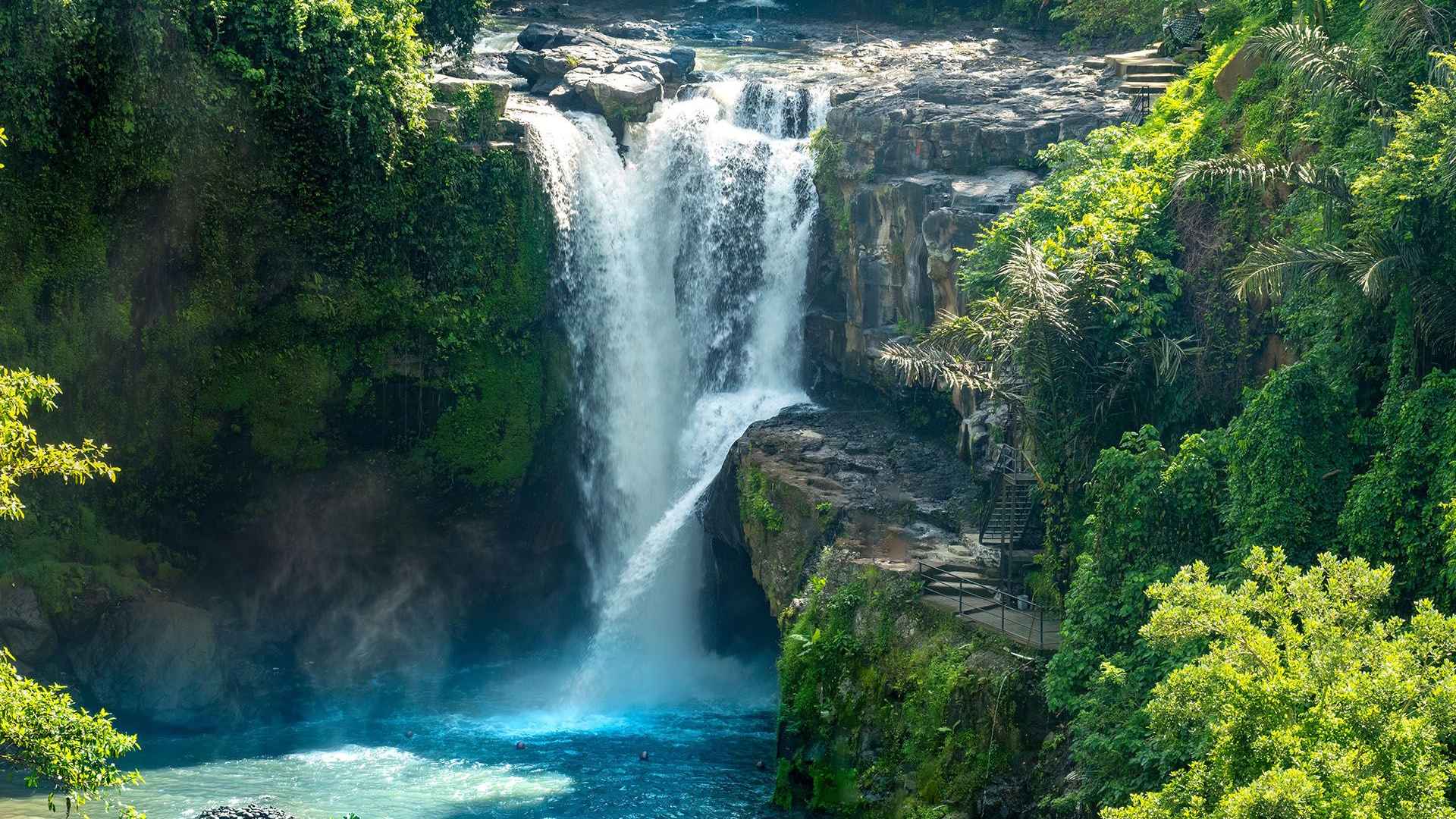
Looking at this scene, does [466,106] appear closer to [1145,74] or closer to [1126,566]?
[1145,74]

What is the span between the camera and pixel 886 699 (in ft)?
96.3

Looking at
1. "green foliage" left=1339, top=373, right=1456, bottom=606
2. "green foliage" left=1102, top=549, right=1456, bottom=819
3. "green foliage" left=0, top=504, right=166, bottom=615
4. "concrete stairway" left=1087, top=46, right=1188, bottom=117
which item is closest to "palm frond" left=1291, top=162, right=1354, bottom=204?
"green foliage" left=1339, top=373, right=1456, bottom=606

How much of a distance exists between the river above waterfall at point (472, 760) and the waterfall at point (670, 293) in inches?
173

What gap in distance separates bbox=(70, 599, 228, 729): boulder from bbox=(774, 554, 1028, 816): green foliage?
13.8 metres

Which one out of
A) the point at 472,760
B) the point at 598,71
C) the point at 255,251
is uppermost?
the point at 598,71

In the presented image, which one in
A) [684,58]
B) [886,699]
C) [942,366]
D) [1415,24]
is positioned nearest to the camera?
[1415,24]

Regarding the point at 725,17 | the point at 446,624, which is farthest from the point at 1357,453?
the point at 725,17

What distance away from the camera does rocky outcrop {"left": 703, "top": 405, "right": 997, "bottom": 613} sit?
32500 millimetres

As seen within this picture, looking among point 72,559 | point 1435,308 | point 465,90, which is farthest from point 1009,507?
point 72,559

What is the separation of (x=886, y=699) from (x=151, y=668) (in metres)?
17.3

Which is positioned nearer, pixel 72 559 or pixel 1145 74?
pixel 72 559

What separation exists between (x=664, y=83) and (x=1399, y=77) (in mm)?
21148

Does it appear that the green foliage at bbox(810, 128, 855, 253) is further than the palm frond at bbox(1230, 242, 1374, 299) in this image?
Yes

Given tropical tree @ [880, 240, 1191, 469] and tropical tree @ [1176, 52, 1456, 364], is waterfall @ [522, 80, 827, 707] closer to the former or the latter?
tropical tree @ [880, 240, 1191, 469]
